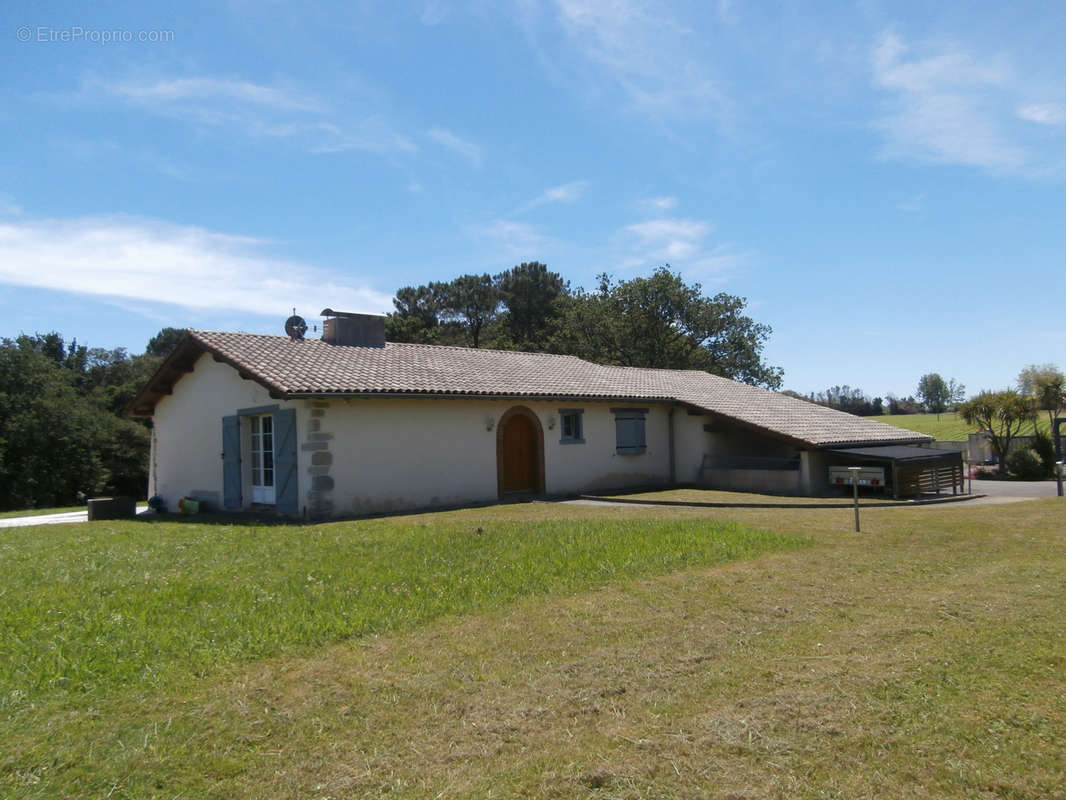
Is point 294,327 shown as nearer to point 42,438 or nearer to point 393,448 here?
point 393,448

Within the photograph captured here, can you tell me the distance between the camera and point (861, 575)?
756 cm

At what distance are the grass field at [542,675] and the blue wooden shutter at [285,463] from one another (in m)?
5.83

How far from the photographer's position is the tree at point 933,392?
11262 cm

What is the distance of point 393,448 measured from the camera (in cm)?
1556

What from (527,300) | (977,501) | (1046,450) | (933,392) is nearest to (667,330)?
(527,300)

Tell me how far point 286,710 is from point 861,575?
560 cm

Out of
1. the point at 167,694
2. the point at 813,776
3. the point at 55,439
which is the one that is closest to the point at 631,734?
the point at 813,776

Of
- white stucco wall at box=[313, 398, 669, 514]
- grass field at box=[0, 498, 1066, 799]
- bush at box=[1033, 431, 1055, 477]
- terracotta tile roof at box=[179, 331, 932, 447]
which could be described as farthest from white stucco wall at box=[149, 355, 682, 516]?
bush at box=[1033, 431, 1055, 477]

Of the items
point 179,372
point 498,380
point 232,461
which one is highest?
point 179,372

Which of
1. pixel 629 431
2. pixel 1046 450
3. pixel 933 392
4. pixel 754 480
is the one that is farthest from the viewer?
pixel 933 392

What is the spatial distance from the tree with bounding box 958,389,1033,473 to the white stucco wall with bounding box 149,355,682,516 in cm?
1456

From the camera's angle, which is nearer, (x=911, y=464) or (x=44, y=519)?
(x=911, y=464)

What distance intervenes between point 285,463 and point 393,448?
206 centimetres

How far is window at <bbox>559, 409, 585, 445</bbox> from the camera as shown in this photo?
19.0 m
